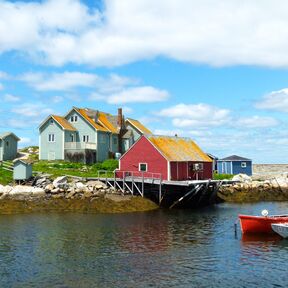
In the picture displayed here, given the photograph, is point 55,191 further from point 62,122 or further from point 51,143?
point 62,122

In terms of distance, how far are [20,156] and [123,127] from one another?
16168 millimetres

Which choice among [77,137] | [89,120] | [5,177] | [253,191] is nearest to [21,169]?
[5,177]

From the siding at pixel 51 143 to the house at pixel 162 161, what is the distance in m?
15.8

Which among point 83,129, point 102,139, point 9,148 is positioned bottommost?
point 9,148

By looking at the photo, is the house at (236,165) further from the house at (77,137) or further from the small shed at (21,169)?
the small shed at (21,169)

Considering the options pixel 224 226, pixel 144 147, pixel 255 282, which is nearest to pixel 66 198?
pixel 144 147

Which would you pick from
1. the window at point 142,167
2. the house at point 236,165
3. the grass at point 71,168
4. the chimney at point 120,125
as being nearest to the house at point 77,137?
A: the chimney at point 120,125

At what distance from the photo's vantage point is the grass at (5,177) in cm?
4603

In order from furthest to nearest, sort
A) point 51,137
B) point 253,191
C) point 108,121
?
point 108,121 < point 51,137 < point 253,191

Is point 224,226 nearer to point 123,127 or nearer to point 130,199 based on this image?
point 130,199

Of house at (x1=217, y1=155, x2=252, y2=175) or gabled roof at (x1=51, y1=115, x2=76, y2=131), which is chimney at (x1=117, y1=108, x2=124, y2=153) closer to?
gabled roof at (x1=51, y1=115, x2=76, y2=131)

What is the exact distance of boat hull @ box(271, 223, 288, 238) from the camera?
2927 centimetres

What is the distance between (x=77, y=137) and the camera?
6519 centimetres

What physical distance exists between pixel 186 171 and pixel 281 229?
2086cm
